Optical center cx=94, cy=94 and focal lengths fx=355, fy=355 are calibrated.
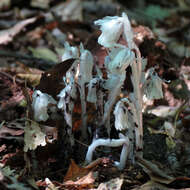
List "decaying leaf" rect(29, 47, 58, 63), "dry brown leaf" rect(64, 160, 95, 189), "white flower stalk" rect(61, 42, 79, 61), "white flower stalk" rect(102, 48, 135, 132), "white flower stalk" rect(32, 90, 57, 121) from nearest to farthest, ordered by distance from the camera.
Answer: "white flower stalk" rect(102, 48, 135, 132), "dry brown leaf" rect(64, 160, 95, 189), "white flower stalk" rect(32, 90, 57, 121), "white flower stalk" rect(61, 42, 79, 61), "decaying leaf" rect(29, 47, 58, 63)

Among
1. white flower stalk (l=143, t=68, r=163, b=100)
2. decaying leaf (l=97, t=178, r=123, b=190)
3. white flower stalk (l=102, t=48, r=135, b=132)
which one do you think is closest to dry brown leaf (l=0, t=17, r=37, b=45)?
white flower stalk (l=102, t=48, r=135, b=132)

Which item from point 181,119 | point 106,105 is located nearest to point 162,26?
point 181,119

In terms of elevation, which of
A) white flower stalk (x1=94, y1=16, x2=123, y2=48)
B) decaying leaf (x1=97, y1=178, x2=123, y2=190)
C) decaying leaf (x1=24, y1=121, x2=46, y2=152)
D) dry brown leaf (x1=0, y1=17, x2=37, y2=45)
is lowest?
decaying leaf (x1=97, y1=178, x2=123, y2=190)

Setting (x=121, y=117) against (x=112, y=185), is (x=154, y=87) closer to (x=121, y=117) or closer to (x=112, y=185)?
(x=121, y=117)

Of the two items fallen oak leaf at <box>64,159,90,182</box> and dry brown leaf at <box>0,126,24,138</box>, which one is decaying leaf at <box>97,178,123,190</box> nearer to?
fallen oak leaf at <box>64,159,90,182</box>

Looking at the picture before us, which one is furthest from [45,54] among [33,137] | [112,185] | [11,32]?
[112,185]
